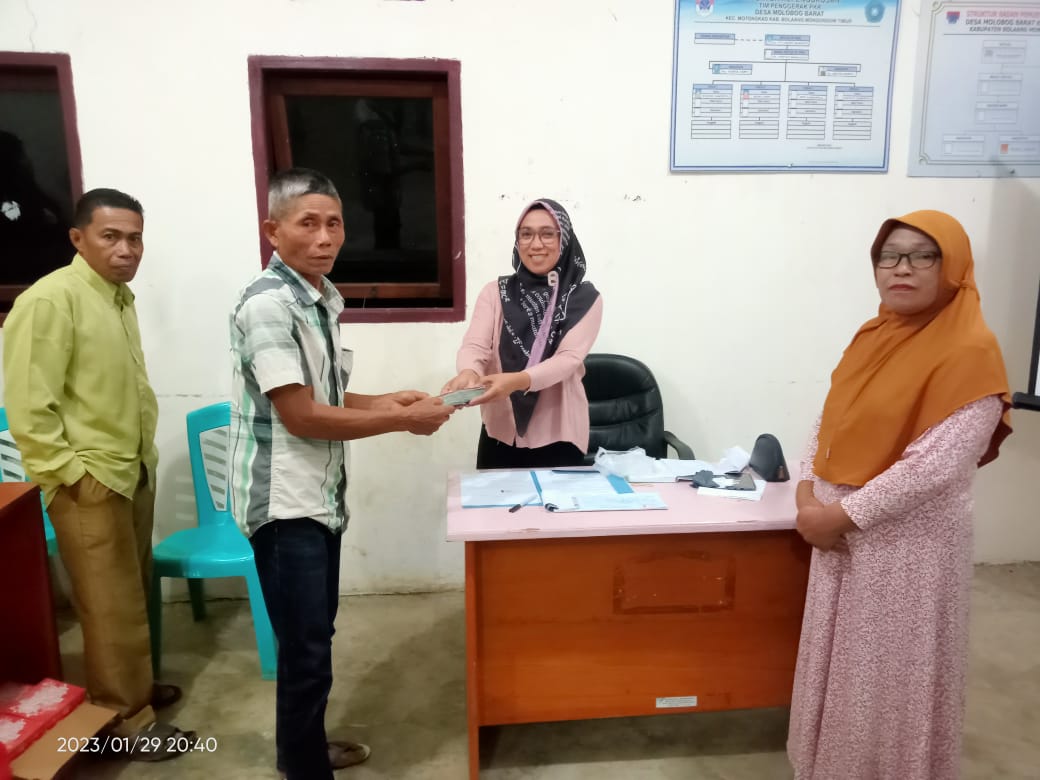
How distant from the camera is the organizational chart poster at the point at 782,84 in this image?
2.61m

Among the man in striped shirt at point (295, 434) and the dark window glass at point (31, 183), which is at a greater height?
the dark window glass at point (31, 183)

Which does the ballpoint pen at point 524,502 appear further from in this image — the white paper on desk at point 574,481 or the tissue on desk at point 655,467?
the tissue on desk at point 655,467

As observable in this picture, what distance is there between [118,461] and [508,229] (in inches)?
61.2

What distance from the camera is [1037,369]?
2682 millimetres

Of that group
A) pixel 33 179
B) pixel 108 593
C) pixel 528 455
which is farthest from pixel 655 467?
pixel 33 179

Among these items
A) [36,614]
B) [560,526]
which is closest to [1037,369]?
[560,526]

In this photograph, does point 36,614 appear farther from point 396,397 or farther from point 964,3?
point 964,3

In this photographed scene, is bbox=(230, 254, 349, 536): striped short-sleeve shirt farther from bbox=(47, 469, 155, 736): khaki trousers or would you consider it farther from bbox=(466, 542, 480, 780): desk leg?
bbox=(47, 469, 155, 736): khaki trousers

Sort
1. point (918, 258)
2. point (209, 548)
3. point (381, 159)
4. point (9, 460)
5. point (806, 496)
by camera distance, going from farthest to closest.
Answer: point (381, 159)
point (9, 460)
point (209, 548)
point (806, 496)
point (918, 258)

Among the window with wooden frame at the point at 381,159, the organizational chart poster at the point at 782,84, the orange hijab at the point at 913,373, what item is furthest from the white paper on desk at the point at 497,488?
the organizational chart poster at the point at 782,84

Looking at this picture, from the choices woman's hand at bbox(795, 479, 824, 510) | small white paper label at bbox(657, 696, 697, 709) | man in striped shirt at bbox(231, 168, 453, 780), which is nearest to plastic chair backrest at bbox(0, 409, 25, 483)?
man in striped shirt at bbox(231, 168, 453, 780)

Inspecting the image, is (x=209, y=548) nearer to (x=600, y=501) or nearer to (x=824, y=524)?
(x=600, y=501)

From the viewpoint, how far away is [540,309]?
2.11m

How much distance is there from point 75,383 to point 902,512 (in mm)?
2058
